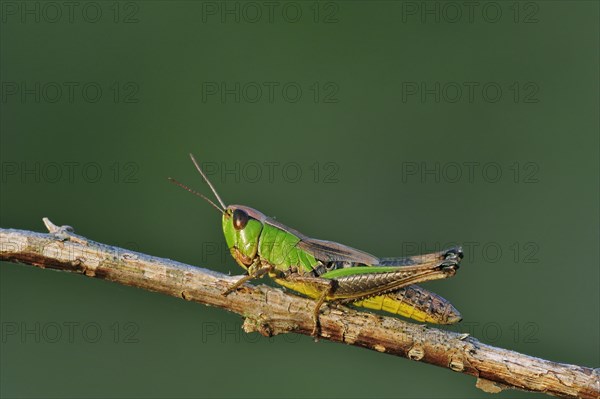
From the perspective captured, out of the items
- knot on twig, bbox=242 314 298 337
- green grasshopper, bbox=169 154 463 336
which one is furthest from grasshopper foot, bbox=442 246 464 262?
knot on twig, bbox=242 314 298 337

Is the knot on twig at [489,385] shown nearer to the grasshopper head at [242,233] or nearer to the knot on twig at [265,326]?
the knot on twig at [265,326]

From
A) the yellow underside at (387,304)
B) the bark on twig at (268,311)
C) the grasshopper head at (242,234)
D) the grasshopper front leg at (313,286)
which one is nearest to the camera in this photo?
the bark on twig at (268,311)

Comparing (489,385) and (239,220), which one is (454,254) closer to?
(489,385)

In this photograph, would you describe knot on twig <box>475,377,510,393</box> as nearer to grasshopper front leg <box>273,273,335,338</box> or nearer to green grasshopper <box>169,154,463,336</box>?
green grasshopper <box>169,154,463,336</box>

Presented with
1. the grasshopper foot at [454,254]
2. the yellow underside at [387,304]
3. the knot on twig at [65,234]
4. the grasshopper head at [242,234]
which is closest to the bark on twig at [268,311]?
the knot on twig at [65,234]

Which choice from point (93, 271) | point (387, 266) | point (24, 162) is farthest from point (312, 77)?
point (93, 271)

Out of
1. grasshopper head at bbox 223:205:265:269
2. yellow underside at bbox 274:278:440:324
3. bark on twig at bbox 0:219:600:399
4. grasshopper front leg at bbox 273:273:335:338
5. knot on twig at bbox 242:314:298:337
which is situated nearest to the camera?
bark on twig at bbox 0:219:600:399
